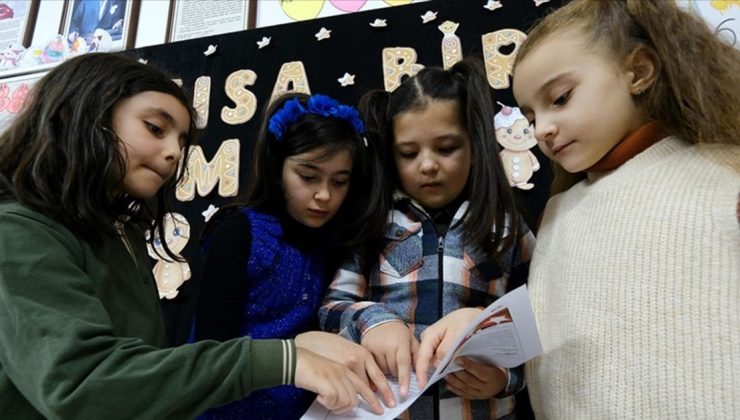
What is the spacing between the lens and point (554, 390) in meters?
0.62

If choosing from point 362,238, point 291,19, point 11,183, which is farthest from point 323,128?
point 291,19

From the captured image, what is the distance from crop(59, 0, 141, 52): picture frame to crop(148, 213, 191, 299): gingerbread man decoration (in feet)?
2.38

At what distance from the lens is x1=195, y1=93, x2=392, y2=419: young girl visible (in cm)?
79

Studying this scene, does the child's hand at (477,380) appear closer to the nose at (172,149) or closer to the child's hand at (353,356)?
the child's hand at (353,356)

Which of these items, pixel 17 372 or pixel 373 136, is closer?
pixel 17 372

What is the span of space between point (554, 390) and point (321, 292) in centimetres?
42

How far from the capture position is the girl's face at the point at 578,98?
607mm

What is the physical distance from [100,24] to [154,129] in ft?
4.25

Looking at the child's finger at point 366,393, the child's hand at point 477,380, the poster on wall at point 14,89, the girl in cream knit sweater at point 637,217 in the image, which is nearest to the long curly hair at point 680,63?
the girl in cream knit sweater at point 637,217

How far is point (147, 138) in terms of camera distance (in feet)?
2.31

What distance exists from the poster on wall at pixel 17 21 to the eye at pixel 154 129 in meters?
1.42

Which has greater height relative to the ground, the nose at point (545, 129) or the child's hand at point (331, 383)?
the nose at point (545, 129)

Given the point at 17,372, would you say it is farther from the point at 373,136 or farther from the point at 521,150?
the point at 521,150

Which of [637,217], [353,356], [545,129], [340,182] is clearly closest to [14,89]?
[340,182]
